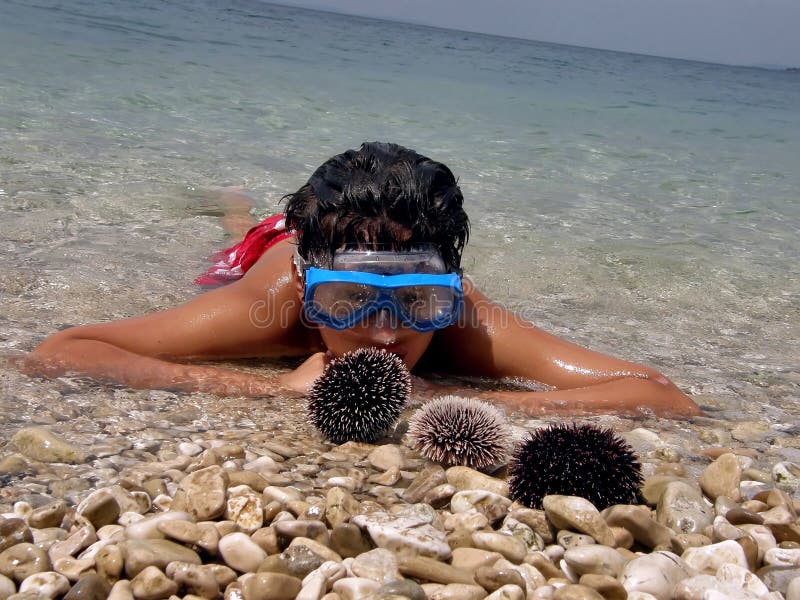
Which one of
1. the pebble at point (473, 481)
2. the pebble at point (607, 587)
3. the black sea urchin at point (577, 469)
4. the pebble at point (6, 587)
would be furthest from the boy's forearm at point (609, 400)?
the pebble at point (6, 587)

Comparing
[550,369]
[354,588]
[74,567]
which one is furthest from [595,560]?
[550,369]

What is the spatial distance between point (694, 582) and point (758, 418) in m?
2.44

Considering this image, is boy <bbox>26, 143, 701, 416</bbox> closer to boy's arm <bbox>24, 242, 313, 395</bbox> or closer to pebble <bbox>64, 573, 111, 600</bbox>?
boy's arm <bbox>24, 242, 313, 395</bbox>

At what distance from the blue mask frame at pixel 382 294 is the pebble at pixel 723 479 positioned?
140 cm

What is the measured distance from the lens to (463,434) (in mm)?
3252

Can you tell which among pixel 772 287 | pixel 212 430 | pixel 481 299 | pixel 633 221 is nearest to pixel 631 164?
pixel 633 221

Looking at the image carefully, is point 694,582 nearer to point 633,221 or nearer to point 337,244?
point 337,244

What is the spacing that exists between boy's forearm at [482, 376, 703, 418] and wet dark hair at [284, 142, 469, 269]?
79cm

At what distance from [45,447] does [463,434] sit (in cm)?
161

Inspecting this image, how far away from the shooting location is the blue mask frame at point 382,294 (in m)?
3.88

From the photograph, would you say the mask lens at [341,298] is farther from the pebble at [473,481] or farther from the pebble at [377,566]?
the pebble at [377,566]

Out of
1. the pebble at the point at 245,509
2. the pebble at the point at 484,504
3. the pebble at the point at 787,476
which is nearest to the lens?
the pebble at the point at 245,509

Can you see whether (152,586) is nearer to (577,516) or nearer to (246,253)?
(577,516)

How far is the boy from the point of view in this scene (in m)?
3.98
